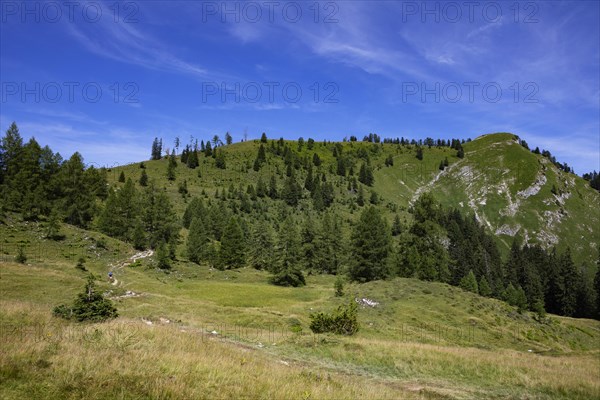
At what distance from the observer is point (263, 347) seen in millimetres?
19875

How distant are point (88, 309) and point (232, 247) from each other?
58.9m

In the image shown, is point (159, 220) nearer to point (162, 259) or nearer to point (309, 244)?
point (162, 259)

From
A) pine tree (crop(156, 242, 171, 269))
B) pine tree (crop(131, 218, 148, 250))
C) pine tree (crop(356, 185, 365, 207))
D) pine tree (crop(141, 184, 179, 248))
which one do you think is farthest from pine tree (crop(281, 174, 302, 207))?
pine tree (crop(156, 242, 171, 269))

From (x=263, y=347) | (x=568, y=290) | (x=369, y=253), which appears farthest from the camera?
(x=568, y=290)

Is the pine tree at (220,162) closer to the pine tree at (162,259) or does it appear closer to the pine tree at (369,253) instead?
the pine tree at (162,259)

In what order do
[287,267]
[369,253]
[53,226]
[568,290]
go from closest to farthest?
[53,226]
[369,253]
[287,267]
[568,290]

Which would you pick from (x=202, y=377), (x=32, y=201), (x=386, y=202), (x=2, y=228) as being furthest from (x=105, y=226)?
(x=386, y=202)

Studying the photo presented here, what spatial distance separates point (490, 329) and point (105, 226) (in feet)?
248

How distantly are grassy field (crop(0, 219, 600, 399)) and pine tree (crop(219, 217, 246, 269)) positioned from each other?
70.8ft

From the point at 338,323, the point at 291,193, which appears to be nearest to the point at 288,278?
the point at 338,323

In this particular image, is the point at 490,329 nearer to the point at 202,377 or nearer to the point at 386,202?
the point at 202,377

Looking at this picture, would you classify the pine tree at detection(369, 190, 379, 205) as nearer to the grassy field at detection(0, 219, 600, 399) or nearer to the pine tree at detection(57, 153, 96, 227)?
the grassy field at detection(0, 219, 600, 399)

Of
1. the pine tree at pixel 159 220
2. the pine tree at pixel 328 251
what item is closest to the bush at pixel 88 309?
the pine tree at pixel 159 220

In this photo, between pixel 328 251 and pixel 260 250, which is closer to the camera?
pixel 260 250
